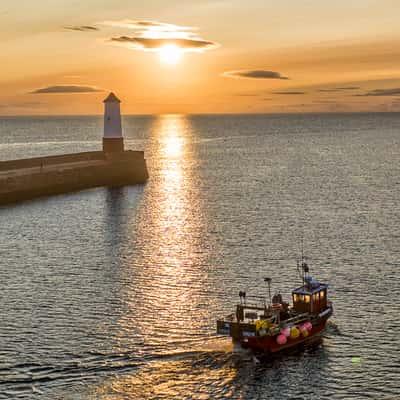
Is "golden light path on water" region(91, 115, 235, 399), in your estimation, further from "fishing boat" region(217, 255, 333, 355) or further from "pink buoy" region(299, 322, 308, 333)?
"pink buoy" region(299, 322, 308, 333)

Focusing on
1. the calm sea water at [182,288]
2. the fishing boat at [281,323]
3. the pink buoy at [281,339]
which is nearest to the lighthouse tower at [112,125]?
the calm sea water at [182,288]

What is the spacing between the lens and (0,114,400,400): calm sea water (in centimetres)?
2977

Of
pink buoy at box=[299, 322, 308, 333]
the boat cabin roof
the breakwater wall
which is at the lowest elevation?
pink buoy at box=[299, 322, 308, 333]

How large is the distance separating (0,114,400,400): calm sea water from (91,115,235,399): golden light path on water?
0.10 meters

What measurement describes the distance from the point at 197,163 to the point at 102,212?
70318 mm

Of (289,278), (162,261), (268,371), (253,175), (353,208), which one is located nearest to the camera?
(268,371)

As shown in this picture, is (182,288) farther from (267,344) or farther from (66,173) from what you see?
(66,173)

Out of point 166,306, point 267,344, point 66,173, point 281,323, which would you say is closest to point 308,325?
point 281,323

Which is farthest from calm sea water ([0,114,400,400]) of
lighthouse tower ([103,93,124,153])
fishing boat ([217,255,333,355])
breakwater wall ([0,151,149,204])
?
lighthouse tower ([103,93,124,153])

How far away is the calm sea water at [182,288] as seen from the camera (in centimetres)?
2977

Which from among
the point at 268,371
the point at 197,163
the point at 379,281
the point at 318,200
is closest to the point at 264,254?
the point at 379,281

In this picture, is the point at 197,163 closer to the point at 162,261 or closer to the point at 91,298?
the point at 162,261

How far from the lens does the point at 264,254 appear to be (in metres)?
51.4

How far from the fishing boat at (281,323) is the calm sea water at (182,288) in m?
0.80
